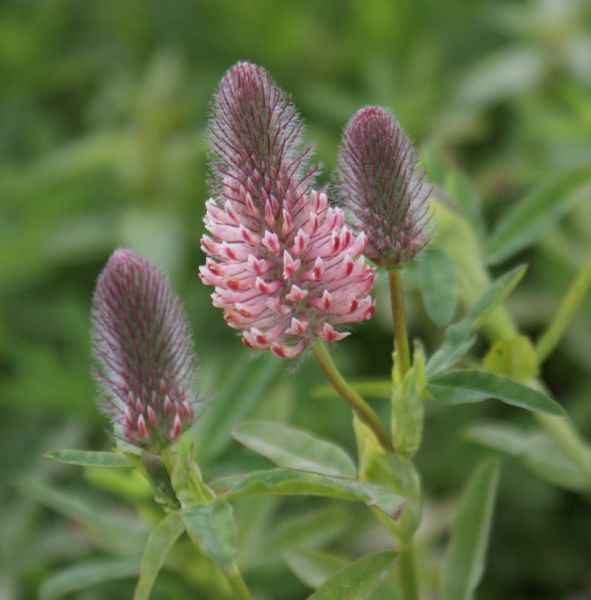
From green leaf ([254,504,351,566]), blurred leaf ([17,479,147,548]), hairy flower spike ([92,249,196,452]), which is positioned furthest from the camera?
green leaf ([254,504,351,566])

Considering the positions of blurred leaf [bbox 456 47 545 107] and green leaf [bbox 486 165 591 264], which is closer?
green leaf [bbox 486 165 591 264]

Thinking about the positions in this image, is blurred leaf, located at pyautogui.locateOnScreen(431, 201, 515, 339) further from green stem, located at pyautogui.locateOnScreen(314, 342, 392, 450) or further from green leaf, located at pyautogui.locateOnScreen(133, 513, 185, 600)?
green leaf, located at pyautogui.locateOnScreen(133, 513, 185, 600)

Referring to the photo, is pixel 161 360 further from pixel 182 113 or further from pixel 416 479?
pixel 182 113

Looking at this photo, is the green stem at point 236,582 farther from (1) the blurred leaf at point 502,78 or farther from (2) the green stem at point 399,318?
(1) the blurred leaf at point 502,78

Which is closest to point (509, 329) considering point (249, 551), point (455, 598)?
point (455, 598)

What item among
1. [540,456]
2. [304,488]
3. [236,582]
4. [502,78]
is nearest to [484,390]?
[304,488]

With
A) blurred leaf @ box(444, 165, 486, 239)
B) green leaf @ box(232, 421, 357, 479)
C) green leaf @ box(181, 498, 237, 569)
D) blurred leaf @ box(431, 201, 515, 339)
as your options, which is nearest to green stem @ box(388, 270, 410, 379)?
green leaf @ box(232, 421, 357, 479)
